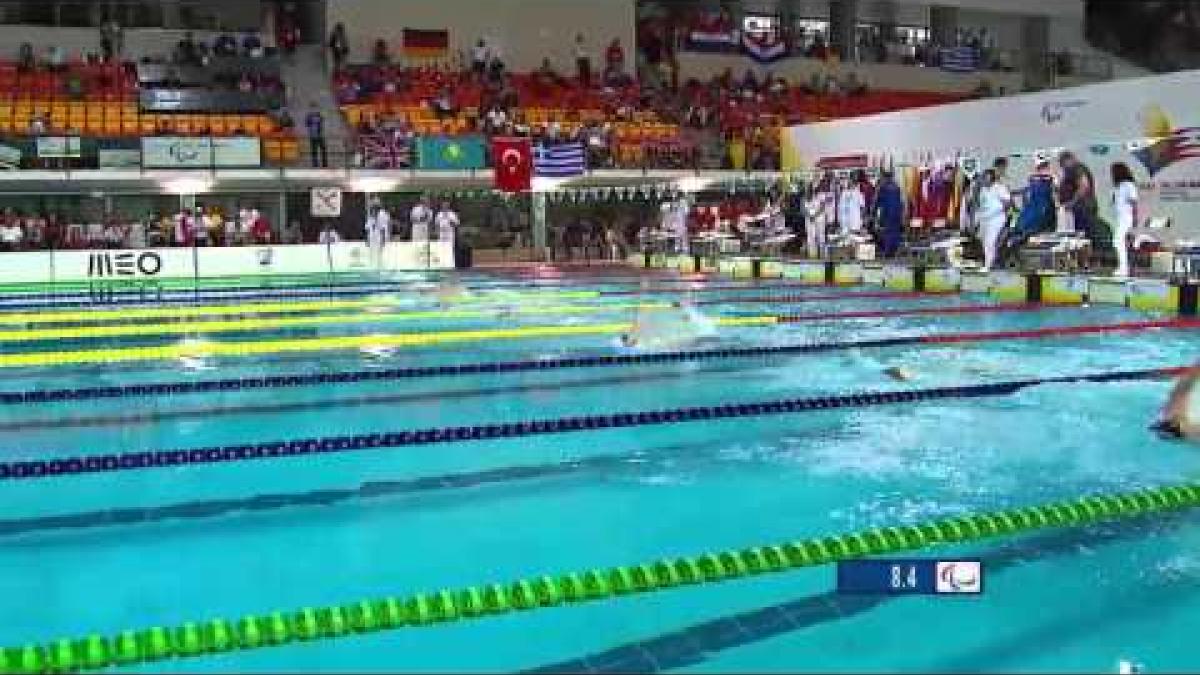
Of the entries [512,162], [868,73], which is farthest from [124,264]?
[868,73]

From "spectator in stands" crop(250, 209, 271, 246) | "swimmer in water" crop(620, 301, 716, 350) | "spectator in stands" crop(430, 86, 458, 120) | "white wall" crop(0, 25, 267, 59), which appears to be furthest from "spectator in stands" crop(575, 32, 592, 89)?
"swimmer in water" crop(620, 301, 716, 350)

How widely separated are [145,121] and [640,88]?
39.8 ft

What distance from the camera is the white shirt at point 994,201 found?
46.9ft

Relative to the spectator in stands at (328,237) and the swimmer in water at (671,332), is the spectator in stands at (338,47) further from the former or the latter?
the swimmer in water at (671,332)

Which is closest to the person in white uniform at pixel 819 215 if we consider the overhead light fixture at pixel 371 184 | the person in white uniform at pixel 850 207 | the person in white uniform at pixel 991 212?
the person in white uniform at pixel 850 207

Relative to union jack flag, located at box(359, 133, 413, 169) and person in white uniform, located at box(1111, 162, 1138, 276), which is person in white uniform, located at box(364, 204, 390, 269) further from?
person in white uniform, located at box(1111, 162, 1138, 276)

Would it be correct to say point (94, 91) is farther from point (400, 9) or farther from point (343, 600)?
point (343, 600)

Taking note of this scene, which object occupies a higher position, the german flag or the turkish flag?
the german flag

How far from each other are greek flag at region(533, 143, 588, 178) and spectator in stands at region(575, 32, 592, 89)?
22.0ft

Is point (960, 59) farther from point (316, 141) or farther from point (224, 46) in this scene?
point (224, 46)

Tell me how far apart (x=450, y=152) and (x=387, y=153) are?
1.17 metres

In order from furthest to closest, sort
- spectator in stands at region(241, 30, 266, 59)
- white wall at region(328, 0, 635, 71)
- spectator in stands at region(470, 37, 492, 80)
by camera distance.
Result: spectator in stands at region(470, 37, 492, 80) → white wall at region(328, 0, 635, 71) → spectator in stands at region(241, 30, 266, 59)

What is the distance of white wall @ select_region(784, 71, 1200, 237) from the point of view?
595 inches

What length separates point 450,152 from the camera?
23.4 m
